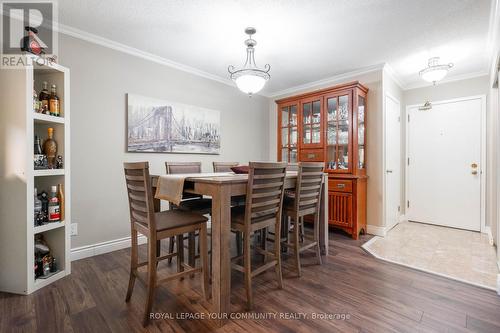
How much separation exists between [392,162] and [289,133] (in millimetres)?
1620

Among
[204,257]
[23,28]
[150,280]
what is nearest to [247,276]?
[204,257]

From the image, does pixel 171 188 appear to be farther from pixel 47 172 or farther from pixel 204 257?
pixel 47 172

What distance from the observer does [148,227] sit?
1539mm

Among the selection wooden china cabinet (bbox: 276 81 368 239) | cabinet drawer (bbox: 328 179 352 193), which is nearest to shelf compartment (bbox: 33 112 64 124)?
wooden china cabinet (bbox: 276 81 368 239)

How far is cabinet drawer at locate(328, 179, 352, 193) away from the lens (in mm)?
3291

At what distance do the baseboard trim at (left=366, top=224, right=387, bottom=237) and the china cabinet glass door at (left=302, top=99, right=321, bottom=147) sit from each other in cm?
138

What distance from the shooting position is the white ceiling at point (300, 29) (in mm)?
2084

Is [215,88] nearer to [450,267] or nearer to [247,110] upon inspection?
[247,110]

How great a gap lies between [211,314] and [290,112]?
127 inches

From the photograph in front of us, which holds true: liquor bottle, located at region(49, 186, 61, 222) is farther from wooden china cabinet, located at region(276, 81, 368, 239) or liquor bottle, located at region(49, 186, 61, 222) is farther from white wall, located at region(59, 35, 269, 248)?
wooden china cabinet, located at region(276, 81, 368, 239)

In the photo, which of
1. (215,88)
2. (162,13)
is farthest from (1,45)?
(215,88)

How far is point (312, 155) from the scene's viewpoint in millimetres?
3760

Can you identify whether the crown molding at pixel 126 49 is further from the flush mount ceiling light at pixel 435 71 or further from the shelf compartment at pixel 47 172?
the flush mount ceiling light at pixel 435 71

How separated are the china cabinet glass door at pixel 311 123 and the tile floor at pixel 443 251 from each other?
63.3 inches
